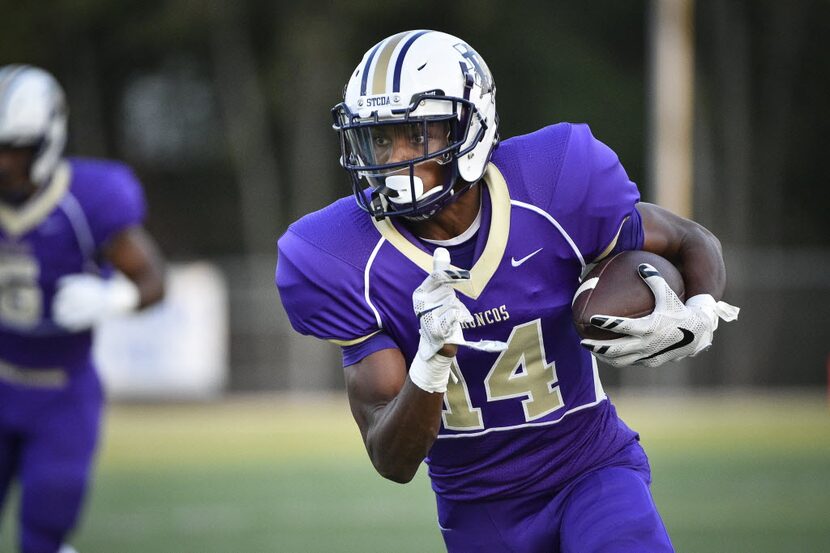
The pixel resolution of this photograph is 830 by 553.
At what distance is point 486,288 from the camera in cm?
316

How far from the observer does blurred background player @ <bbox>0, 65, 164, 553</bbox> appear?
4.89 metres

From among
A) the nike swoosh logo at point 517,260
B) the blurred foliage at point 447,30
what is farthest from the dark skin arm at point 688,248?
the blurred foliage at point 447,30

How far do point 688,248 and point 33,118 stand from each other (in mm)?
2816

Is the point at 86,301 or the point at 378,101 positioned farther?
the point at 86,301

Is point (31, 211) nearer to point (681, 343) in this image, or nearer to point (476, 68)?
point (476, 68)

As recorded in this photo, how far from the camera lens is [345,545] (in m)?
6.25

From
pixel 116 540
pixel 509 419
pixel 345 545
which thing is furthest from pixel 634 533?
pixel 116 540

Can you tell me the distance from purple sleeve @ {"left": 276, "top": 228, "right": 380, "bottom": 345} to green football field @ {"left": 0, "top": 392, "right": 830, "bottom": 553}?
311 centimetres

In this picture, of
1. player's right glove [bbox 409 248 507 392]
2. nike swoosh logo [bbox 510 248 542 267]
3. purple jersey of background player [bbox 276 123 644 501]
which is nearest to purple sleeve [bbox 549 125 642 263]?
purple jersey of background player [bbox 276 123 644 501]

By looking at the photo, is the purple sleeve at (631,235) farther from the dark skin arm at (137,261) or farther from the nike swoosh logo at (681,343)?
the dark skin arm at (137,261)

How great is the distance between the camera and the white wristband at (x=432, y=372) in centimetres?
288

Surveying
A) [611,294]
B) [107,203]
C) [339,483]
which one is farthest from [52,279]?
[339,483]

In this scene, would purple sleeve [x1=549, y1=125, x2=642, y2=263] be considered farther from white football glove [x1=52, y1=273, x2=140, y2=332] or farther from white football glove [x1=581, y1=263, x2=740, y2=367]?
white football glove [x1=52, y1=273, x2=140, y2=332]

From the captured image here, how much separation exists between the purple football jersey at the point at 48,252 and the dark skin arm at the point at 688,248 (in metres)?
2.43
